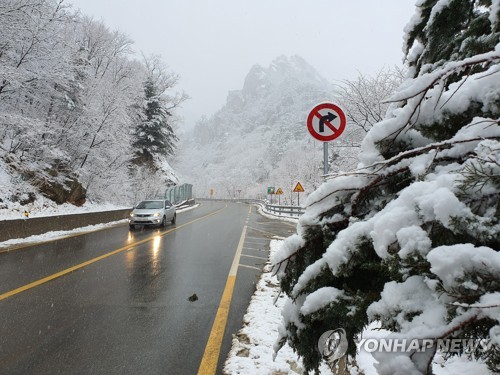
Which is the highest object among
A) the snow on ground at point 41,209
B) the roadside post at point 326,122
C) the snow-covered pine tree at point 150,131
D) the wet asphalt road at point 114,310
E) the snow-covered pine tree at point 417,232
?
the snow-covered pine tree at point 150,131

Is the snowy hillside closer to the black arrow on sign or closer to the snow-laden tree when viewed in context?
the snow-laden tree

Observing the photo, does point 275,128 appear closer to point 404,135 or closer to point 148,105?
point 148,105

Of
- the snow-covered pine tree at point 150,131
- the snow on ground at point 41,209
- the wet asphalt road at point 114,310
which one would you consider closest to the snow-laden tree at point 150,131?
the snow-covered pine tree at point 150,131

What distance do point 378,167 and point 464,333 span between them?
792 millimetres

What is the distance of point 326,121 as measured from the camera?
5648 millimetres

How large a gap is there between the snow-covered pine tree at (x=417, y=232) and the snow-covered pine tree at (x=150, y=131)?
115 feet

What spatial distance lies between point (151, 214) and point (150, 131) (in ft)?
70.1

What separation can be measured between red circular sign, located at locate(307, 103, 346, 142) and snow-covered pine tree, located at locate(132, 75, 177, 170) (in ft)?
103

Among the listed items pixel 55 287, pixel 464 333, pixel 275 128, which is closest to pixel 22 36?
pixel 55 287

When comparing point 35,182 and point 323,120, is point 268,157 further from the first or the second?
point 323,120

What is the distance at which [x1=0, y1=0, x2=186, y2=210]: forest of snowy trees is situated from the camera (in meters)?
15.8

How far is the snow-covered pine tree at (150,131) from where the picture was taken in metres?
35.1

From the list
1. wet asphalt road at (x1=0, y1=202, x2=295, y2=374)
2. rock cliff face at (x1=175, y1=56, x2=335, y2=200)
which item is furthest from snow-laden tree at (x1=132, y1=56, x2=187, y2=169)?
rock cliff face at (x1=175, y1=56, x2=335, y2=200)

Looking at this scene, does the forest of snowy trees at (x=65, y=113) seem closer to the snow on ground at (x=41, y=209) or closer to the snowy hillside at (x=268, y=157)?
the snow on ground at (x=41, y=209)
